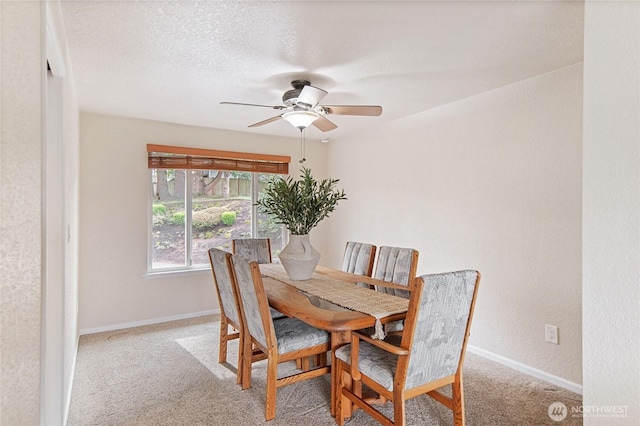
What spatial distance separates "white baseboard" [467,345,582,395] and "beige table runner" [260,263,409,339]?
1.35 meters

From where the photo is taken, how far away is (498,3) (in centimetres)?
182

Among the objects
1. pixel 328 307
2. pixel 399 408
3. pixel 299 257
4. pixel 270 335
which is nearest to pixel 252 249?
pixel 299 257

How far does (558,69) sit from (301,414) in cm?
294

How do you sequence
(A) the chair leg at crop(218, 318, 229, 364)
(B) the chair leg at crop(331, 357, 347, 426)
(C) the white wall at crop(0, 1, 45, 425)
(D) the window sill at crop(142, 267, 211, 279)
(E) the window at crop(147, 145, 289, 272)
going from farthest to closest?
(E) the window at crop(147, 145, 289, 272), (D) the window sill at crop(142, 267, 211, 279), (A) the chair leg at crop(218, 318, 229, 364), (B) the chair leg at crop(331, 357, 347, 426), (C) the white wall at crop(0, 1, 45, 425)

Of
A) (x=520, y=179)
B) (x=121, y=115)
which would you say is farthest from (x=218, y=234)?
(x=520, y=179)

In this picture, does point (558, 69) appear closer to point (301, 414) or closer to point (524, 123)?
point (524, 123)

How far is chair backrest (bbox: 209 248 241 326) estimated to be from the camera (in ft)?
8.43

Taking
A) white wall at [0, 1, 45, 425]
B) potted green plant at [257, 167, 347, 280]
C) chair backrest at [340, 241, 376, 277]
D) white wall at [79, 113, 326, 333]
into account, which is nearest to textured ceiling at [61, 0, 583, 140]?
white wall at [79, 113, 326, 333]

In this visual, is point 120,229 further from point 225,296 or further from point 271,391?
point 271,391

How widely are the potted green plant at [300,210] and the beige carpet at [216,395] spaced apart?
871mm

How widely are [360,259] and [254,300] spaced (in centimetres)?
135

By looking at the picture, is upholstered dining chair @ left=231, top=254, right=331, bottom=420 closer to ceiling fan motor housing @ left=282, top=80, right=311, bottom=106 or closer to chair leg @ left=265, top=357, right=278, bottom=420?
chair leg @ left=265, top=357, right=278, bottom=420

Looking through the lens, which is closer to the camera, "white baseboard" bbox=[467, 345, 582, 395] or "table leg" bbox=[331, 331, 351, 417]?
"table leg" bbox=[331, 331, 351, 417]

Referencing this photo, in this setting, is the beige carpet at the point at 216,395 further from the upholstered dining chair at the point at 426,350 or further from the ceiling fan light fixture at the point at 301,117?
the ceiling fan light fixture at the point at 301,117
